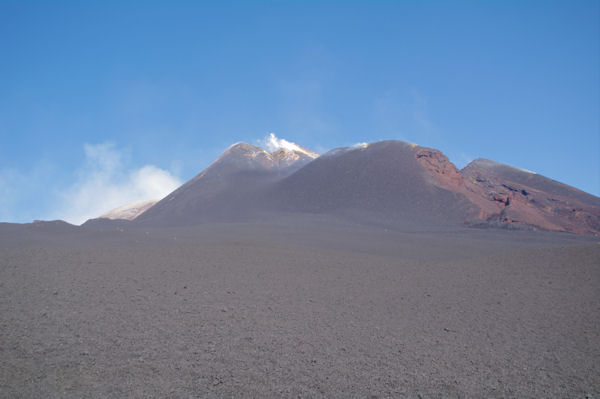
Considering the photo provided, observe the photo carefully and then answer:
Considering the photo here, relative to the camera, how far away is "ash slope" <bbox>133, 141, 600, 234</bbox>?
1674 inches

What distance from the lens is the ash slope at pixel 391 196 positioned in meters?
42.5

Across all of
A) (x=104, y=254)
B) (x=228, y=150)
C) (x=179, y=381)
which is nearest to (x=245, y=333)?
(x=179, y=381)

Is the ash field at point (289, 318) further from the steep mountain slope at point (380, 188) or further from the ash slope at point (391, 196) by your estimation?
the ash slope at point (391, 196)

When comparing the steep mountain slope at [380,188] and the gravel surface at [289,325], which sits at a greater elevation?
the steep mountain slope at [380,188]

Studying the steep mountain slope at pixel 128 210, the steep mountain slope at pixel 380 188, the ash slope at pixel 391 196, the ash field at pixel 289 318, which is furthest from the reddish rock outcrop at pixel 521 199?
the steep mountain slope at pixel 128 210

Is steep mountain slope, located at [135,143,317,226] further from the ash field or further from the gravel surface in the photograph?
the gravel surface

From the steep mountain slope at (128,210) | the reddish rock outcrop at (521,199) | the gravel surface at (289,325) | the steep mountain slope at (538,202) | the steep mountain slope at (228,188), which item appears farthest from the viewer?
the steep mountain slope at (128,210)

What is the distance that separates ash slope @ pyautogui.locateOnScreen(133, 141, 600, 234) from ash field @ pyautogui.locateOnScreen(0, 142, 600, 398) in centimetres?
2141

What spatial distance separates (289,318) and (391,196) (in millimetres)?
38648

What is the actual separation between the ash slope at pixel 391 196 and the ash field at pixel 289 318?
21.4 meters

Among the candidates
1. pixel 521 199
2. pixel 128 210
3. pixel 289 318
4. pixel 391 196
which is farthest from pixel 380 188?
pixel 128 210

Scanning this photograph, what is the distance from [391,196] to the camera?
4591cm

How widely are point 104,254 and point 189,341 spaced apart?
8538mm

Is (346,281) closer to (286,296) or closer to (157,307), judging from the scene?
(286,296)
